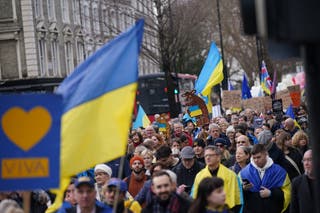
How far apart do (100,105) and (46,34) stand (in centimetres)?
4905

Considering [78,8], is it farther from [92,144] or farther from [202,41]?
[92,144]

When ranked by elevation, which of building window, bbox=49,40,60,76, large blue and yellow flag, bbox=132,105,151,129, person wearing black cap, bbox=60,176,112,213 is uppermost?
building window, bbox=49,40,60,76

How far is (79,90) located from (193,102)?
15.8 m

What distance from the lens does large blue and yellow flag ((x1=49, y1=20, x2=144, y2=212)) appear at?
712 centimetres

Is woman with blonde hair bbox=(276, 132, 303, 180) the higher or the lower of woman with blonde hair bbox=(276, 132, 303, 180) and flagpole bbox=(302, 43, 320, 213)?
the lower

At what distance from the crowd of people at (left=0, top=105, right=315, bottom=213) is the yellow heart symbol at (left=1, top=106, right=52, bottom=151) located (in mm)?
603

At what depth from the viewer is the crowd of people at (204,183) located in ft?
26.1

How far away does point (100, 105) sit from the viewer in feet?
24.0

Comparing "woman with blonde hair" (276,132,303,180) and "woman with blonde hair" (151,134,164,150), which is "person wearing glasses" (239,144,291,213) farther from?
"woman with blonde hair" (151,134,164,150)

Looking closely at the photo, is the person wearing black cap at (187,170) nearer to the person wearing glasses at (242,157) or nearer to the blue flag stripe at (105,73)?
the person wearing glasses at (242,157)

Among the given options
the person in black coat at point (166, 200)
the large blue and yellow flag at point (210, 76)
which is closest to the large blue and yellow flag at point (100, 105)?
the person in black coat at point (166, 200)

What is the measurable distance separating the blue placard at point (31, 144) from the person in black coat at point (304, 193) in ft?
9.63

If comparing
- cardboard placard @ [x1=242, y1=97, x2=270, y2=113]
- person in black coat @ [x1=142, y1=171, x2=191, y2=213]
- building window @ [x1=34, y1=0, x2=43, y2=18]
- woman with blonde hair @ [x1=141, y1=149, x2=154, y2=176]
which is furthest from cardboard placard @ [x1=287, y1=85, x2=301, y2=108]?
building window @ [x1=34, y1=0, x2=43, y2=18]

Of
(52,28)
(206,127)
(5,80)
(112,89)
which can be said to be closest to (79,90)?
(112,89)
